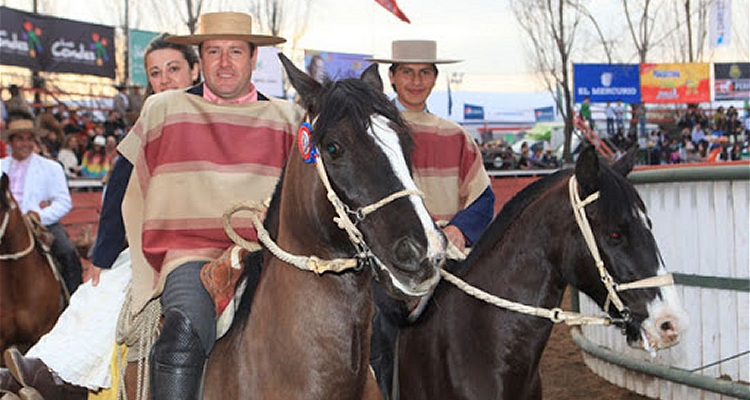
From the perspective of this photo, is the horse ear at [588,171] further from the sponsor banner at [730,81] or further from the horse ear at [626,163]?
the sponsor banner at [730,81]

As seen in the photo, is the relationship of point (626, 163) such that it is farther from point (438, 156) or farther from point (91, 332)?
point (91, 332)

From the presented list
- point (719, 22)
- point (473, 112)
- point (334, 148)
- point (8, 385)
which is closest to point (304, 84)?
point (334, 148)

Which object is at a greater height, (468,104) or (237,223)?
(468,104)

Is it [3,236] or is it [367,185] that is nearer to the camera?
[367,185]

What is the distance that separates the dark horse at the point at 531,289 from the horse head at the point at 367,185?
1492 millimetres

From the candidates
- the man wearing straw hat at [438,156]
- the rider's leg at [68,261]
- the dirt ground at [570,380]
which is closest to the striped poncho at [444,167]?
the man wearing straw hat at [438,156]

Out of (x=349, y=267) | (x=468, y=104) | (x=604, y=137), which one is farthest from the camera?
(x=468, y=104)

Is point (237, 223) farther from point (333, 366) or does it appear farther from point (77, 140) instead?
point (77, 140)

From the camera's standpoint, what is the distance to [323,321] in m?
2.88

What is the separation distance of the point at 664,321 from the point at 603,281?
330 millimetres

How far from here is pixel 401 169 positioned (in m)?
→ 2.59

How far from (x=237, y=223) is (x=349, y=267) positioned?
3.14 feet

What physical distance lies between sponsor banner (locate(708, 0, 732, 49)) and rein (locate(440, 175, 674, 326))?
3234 centimetres

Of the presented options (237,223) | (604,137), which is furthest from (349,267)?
(604,137)
